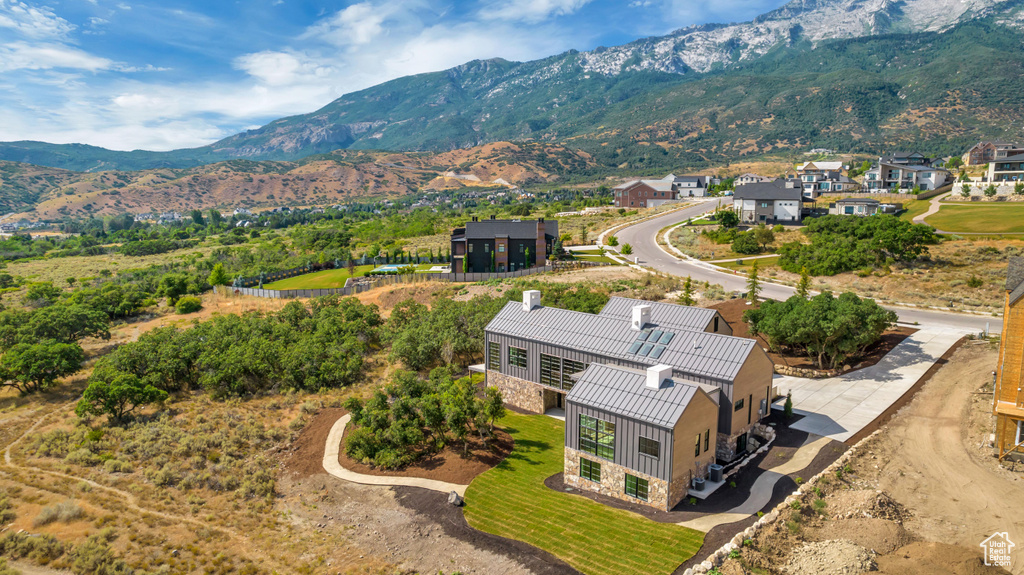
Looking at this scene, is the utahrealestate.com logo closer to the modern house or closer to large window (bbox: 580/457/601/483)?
large window (bbox: 580/457/601/483)

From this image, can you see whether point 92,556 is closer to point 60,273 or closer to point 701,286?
point 701,286

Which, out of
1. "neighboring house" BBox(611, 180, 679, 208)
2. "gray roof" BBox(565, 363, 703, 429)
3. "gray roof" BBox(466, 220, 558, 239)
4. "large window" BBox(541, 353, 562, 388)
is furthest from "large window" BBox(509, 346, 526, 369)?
"neighboring house" BBox(611, 180, 679, 208)

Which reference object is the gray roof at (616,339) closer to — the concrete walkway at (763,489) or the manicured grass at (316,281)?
the concrete walkway at (763,489)

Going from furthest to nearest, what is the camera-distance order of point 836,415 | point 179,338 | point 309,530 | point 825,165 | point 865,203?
point 825,165, point 865,203, point 179,338, point 836,415, point 309,530

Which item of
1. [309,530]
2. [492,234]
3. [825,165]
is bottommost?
[309,530]

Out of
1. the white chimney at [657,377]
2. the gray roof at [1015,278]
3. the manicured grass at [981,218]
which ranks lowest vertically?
the white chimney at [657,377]

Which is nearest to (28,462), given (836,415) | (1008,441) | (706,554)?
(706,554)

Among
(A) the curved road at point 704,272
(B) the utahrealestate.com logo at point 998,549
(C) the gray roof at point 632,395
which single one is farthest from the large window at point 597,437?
(A) the curved road at point 704,272
